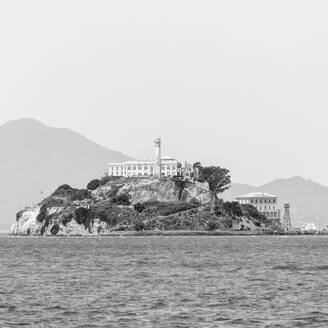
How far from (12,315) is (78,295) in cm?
1179

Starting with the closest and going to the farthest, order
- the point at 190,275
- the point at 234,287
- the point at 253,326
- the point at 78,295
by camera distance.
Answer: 1. the point at 253,326
2. the point at 78,295
3. the point at 234,287
4. the point at 190,275

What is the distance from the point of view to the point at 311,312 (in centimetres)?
6662

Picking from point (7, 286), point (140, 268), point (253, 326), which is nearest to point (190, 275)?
point (140, 268)

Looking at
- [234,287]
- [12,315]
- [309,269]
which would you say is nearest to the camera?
[12,315]

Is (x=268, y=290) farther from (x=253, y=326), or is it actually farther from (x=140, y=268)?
(x=140, y=268)

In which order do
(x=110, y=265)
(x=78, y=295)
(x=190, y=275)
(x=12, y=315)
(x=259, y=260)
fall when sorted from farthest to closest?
(x=259, y=260), (x=110, y=265), (x=190, y=275), (x=78, y=295), (x=12, y=315)

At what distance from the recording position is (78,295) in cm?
7719

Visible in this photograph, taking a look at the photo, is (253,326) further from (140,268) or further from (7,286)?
(140,268)

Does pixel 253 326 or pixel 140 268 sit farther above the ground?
pixel 140 268

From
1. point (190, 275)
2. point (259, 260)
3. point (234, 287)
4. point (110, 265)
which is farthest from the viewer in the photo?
point (259, 260)

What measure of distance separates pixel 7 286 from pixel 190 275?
20.4 metres

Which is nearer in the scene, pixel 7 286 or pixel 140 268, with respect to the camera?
pixel 7 286

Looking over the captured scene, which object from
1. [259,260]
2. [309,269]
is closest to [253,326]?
[309,269]

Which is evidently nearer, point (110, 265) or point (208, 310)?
point (208, 310)
